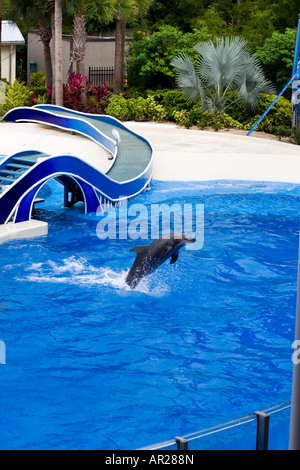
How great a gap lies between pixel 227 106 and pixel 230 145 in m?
5.21

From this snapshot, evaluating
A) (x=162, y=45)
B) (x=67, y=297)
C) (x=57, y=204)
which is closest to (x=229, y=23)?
(x=162, y=45)

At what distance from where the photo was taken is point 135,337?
7719 millimetres

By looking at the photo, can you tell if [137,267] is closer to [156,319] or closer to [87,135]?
[156,319]

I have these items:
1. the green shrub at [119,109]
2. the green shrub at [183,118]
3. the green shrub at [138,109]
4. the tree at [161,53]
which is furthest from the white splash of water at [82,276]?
the tree at [161,53]

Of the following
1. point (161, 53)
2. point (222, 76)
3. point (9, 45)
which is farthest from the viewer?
point (9, 45)

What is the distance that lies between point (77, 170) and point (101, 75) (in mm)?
20912

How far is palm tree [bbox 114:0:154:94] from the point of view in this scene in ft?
82.3

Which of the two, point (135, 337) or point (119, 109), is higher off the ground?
point (119, 109)

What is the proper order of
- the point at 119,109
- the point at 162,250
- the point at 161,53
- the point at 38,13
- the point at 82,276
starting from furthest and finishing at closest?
the point at 38,13, the point at 161,53, the point at 119,109, the point at 82,276, the point at 162,250

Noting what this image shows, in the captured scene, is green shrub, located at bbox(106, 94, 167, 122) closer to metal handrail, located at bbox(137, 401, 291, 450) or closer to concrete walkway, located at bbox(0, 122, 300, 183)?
concrete walkway, located at bbox(0, 122, 300, 183)

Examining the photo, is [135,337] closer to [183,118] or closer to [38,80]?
[183,118]

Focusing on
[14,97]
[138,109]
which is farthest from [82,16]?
[138,109]

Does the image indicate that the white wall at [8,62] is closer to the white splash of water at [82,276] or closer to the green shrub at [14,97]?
the green shrub at [14,97]

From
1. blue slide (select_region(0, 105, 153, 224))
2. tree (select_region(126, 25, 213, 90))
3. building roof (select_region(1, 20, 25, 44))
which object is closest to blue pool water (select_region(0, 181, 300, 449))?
blue slide (select_region(0, 105, 153, 224))
